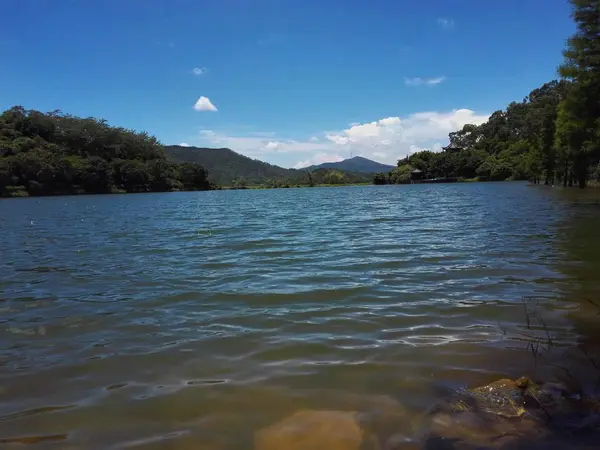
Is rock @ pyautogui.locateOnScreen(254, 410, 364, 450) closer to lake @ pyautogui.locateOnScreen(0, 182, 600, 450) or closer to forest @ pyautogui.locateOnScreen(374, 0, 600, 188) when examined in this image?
lake @ pyautogui.locateOnScreen(0, 182, 600, 450)

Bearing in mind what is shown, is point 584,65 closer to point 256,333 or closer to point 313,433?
point 256,333

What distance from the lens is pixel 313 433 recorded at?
12.3 feet

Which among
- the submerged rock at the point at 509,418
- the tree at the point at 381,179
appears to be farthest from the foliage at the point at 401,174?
the submerged rock at the point at 509,418

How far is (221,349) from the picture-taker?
5.78 metres

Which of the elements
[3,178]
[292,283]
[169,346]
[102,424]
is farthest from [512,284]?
[3,178]

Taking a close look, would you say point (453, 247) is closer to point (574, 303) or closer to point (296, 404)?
point (574, 303)

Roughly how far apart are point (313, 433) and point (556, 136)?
59463 millimetres

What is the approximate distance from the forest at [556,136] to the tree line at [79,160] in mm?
93343

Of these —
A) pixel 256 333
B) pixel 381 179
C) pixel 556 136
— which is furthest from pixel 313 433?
pixel 381 179

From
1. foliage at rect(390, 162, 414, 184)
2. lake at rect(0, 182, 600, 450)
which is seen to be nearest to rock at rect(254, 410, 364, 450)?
lake at rect(0, 182, 600, 450)

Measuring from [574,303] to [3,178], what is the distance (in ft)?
372

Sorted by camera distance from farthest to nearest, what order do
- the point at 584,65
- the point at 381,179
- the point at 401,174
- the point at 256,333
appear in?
the point at 381,179 → the point at 401,174 → the point at 584,65 → the point at 256,333

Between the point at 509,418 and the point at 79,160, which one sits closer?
the point at 509,418

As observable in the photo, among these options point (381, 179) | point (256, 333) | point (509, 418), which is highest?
point (381, 179)
